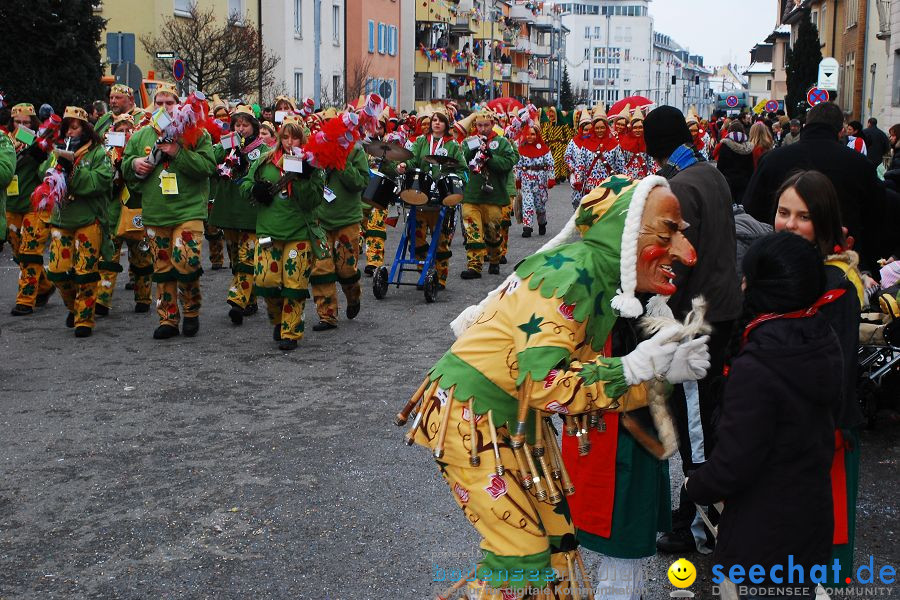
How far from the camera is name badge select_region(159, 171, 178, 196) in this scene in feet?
32.3

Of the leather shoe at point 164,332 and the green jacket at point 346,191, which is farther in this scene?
the green jacket at point 346,191

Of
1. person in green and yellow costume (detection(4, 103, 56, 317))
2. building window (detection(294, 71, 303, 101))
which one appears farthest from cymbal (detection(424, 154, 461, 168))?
building window (detection(294, 71, 303, 101))

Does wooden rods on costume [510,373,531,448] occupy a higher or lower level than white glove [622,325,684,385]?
lower

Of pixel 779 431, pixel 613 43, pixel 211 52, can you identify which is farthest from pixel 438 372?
pixel 613 43

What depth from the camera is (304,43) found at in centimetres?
4419

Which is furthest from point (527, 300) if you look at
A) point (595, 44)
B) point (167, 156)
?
point (595, 44)

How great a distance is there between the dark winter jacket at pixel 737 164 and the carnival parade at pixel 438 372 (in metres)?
0.04

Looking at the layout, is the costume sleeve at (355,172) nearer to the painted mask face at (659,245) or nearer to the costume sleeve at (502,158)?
the costume sleeve at (502,158)

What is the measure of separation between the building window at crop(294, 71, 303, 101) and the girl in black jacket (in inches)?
1607

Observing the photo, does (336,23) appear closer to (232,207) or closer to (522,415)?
(232,207)

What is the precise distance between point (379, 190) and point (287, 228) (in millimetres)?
2622

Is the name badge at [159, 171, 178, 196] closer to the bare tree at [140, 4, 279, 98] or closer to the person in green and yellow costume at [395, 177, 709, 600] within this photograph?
the person in green and yellow costume at [395, 177, 709, 600]

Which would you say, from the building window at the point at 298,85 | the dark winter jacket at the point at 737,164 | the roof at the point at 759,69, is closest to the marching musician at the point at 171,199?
the dark winter jacket at the point at 737,164

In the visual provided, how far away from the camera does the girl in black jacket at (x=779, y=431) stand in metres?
3.41
